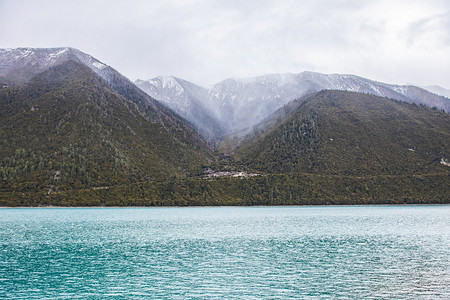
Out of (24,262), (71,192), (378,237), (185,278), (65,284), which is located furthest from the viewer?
(71,192)

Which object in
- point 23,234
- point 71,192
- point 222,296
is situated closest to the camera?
point 222,296

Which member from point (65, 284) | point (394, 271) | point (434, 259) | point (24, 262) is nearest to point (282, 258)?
point (394, 271)

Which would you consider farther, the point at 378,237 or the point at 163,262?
the point at 378,237

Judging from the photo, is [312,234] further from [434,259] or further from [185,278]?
[185,278]

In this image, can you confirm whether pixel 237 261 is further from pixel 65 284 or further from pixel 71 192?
pixel 71 192

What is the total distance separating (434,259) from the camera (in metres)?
53.5

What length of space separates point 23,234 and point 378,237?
73965 mm

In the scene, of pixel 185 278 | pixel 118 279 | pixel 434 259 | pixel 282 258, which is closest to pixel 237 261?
pixel 282 258

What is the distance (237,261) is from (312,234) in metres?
36.5

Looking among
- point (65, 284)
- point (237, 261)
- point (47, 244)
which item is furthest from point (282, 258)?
point (47, 244)

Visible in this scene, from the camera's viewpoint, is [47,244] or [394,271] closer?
[394,271]

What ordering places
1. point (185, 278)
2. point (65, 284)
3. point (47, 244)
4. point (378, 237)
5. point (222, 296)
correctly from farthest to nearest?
point (378, 237)
point (47, 244)
point (185, 278)
point (65, 284)
point (222, 296)

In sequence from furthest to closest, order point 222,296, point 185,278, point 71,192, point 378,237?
point 71,192, point 378,237, point 185,278, point 222,296

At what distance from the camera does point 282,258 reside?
55031mm
